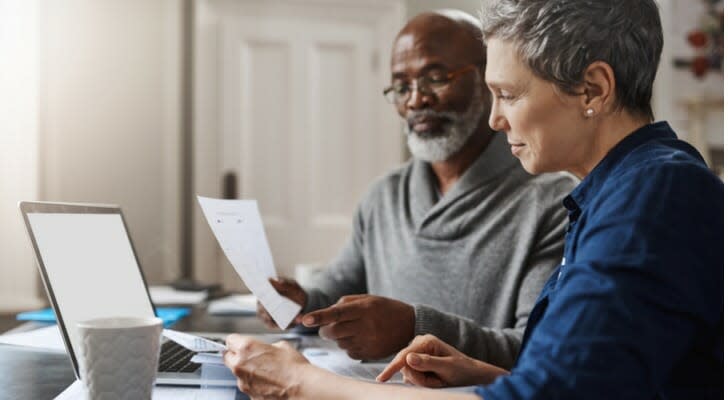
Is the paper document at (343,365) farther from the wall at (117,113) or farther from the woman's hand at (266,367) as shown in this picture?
the wall at (117,113)

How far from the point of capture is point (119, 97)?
138 inches

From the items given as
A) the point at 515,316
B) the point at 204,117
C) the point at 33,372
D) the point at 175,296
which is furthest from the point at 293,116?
the point at 33,372

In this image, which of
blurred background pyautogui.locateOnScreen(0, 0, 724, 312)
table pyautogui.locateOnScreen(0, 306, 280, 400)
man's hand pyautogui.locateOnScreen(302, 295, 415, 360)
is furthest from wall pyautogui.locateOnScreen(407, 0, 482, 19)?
man's hand pyautogui.locateOnScreen(302, 295, 415, 360)

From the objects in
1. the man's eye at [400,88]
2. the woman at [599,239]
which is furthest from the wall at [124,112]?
the woman at [599,239]

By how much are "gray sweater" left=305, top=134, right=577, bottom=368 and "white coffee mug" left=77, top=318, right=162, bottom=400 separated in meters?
0.54

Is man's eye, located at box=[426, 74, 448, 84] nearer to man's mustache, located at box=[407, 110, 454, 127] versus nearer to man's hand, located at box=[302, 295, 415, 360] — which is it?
man's mustache, located at box=[407, 110, 454, 127]

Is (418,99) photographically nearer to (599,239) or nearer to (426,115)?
(426,115)

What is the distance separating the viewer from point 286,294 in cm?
140

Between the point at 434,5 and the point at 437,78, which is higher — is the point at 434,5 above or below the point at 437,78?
above

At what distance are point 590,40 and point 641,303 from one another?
1.08 feet

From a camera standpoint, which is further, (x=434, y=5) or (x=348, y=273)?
(x=434, y=5)

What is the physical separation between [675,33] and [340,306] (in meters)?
3.85

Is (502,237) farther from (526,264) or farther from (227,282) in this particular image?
(227,282)

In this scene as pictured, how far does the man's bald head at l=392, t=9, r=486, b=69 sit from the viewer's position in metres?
1.58
